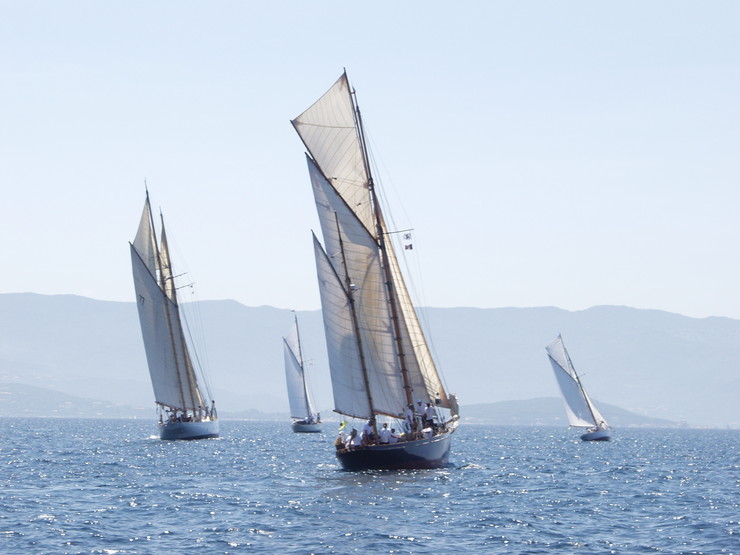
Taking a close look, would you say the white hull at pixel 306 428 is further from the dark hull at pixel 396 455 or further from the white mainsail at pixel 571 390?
the dark hull at pixel 396 455

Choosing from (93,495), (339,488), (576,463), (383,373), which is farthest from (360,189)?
(576,463)

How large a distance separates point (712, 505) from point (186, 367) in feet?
217

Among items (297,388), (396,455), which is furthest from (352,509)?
(297,388)

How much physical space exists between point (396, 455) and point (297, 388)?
10873 cm

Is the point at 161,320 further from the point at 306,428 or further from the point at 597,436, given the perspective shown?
the point at 597,436

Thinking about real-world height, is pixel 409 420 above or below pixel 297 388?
below

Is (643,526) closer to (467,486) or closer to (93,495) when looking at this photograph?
(467,486)

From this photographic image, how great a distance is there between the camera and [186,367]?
111375 mm

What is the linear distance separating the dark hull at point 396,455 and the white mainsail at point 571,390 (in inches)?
3071

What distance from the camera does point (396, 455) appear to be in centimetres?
6197

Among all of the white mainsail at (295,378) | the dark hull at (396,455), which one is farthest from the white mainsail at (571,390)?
the dark hull at (396,455)

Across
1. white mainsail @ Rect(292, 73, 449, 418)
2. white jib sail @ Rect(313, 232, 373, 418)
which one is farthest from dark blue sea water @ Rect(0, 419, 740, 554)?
white mainsail @ Rect(292, 73, 449, 418)

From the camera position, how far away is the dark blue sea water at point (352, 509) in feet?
133

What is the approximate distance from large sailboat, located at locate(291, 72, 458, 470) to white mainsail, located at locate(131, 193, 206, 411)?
4661cm
